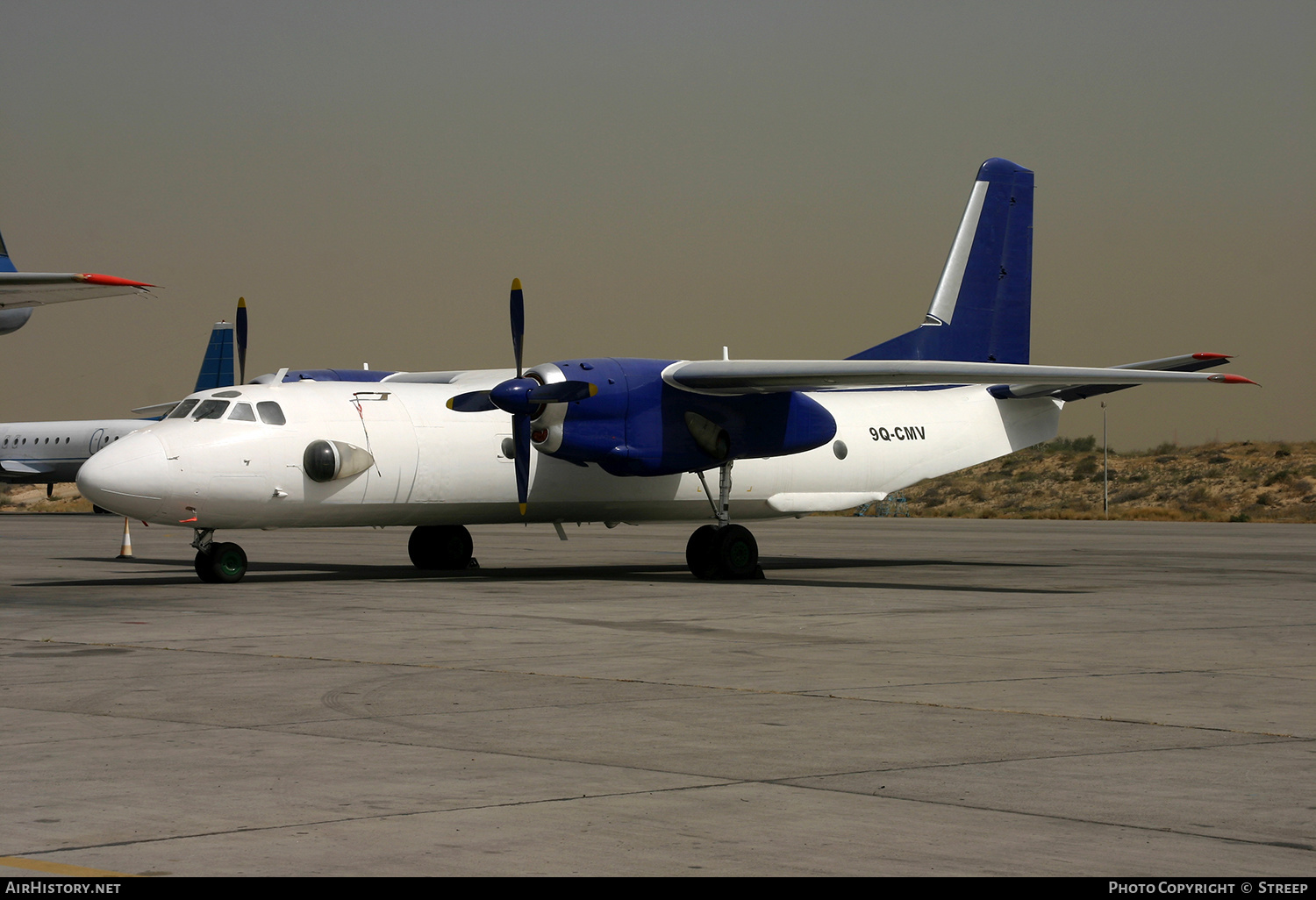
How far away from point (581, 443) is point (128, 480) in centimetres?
647

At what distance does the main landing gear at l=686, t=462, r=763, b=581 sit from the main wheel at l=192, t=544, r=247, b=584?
7.00 meters

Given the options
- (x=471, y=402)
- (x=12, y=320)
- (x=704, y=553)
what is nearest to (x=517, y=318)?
(x=471, y=402)

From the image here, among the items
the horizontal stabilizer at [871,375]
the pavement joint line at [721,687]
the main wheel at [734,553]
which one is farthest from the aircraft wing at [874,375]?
the pavement joint line at [721,687]

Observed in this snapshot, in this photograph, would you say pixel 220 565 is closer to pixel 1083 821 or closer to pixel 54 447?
pixel 1083 821

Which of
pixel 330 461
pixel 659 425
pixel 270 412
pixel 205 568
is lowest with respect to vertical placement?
pixel 205 568

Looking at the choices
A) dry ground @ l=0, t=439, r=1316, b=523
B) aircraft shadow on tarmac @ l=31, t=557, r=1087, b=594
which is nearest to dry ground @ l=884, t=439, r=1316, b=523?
dry ground @ l=0, t=439, r=1316, b=523

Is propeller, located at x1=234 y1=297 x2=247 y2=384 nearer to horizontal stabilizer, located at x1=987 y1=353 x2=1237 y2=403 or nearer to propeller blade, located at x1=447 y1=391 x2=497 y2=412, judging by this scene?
propeller blade, located at x1=447 y1=391 x2=497 y2=412

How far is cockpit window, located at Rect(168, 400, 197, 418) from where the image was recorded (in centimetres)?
→ 2065

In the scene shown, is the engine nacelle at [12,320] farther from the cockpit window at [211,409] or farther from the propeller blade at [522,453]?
the propeller blade at [522,453]

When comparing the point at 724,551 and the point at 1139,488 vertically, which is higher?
the point at 724,551

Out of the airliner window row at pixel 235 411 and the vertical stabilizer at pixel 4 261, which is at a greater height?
the vertical stabilizer at pixel 4 261

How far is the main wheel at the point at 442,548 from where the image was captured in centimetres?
2494

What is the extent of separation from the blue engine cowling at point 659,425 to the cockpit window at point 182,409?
5.03 m

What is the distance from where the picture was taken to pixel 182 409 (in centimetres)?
2077
